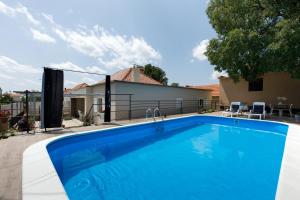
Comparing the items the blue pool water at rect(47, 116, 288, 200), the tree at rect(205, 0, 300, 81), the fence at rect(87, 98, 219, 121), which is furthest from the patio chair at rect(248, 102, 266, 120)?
the fence at rect(87, 98, 219, 121)

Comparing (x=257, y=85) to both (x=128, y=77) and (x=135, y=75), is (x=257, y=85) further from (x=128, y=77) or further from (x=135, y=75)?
(x=128, y=77)

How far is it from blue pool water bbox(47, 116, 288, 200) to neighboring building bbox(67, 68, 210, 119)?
4.33 metres

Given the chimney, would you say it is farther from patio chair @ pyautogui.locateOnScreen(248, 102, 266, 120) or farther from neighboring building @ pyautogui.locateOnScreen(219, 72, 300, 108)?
patio chair @ pyautogui.locateOnScreen(248, 102, 266, 120)

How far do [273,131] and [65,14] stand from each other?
38.7 feet

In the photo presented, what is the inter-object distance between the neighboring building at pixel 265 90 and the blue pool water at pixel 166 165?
9631mm

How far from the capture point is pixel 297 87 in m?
15.1

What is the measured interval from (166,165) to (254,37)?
10346 mm

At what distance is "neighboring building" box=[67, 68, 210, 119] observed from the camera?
1248 centimetres

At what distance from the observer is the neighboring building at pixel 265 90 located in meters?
15.3

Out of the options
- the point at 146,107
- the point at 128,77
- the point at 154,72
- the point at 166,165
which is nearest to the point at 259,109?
the point at 146,107

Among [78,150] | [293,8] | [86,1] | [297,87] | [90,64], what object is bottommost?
[78,150]

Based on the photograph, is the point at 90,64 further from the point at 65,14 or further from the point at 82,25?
the point at 65,14

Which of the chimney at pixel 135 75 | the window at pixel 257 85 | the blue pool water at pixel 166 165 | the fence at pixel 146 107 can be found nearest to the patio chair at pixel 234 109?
the fence at pixel 146 107

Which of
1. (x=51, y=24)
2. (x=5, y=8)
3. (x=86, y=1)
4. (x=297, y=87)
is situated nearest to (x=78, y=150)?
(x=5, y=8)
